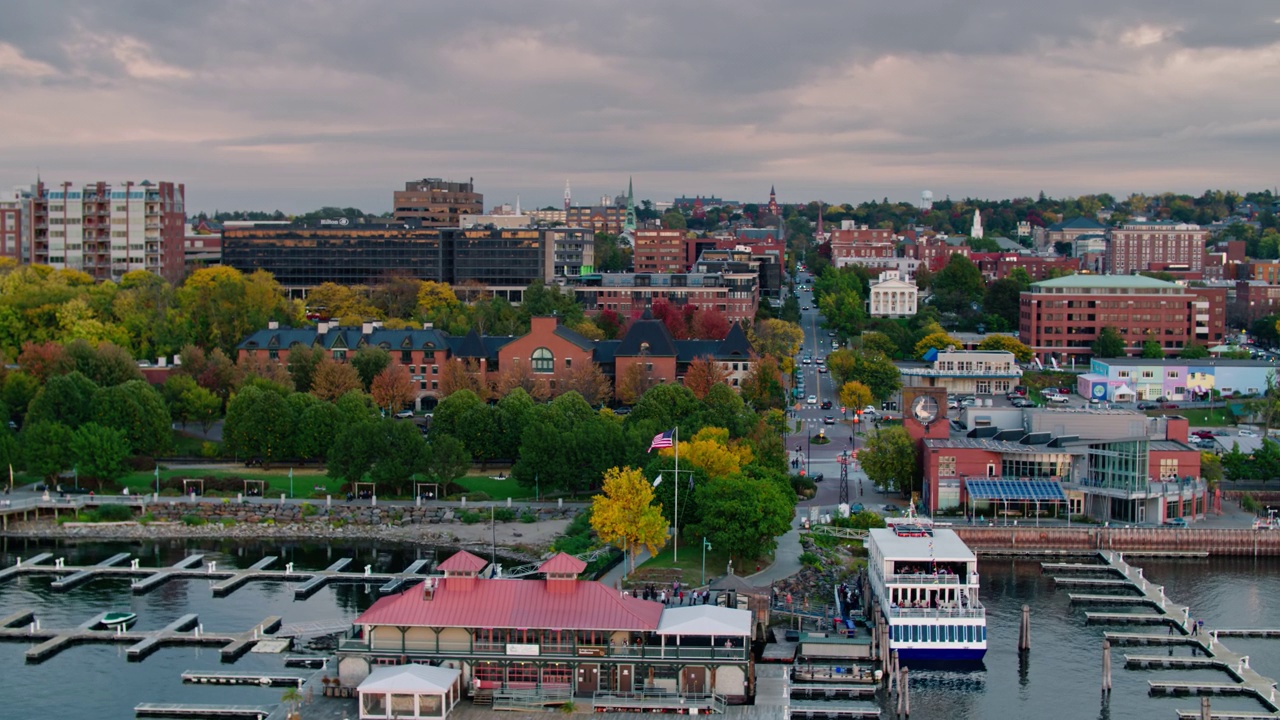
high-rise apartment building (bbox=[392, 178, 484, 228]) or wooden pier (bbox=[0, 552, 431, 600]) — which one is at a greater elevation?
high-rise apartment building (bbox=[392, 178, 484, 228])

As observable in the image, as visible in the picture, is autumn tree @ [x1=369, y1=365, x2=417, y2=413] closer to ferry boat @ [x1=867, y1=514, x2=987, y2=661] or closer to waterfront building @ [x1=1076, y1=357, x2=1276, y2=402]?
ferry boat @ [x1=867, y1=514, x2=987, y2=661]

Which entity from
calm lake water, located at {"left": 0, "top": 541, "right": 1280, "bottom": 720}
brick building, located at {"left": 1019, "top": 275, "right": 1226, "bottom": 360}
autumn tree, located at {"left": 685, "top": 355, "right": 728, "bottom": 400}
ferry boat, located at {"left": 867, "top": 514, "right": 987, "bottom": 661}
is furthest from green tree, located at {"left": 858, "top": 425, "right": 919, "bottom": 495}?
brick building, located at {"left": 1019, "top": 275, "right": 1226, "bottom": 360}

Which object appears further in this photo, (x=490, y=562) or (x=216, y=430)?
(x=216, y=430)

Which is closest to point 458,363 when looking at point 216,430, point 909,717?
point 216,430

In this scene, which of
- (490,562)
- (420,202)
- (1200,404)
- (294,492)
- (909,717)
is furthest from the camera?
(420,202)

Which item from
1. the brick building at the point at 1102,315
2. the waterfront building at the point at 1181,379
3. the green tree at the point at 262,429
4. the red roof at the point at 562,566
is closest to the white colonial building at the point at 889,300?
the brick building at the point at 1102,315

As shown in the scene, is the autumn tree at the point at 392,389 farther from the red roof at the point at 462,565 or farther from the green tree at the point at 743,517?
the red roof at the point at 462,565

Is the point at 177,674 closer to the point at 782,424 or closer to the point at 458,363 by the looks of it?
the point at 782,424
